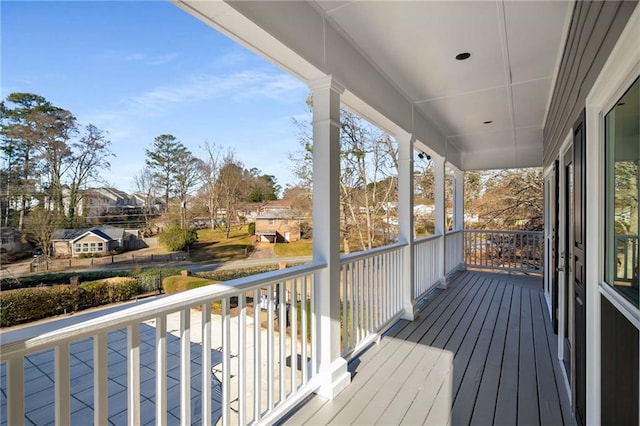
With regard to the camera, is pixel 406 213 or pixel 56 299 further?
pixel 406 213

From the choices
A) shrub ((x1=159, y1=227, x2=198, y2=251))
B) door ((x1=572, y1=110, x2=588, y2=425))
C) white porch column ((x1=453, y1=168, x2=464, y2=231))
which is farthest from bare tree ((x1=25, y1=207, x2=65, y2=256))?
white porch column ((x1=453, y1=168, x2=464, y2=231))

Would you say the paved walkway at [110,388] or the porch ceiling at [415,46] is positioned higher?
the porch ceiling at [415,46]

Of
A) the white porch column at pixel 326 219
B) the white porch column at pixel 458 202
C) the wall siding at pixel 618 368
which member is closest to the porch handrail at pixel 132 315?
the white porch column at pixel 326 219

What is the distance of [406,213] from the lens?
3.93 metres

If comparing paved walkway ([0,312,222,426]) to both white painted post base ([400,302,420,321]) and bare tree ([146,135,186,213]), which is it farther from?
white painted post base ([400,302,420,321])

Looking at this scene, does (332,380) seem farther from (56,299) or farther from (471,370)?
(56,299)

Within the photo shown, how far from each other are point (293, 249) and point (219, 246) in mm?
819

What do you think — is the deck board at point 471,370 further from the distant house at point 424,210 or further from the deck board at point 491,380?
the distant house at point 424,210

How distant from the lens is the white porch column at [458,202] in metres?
7.05

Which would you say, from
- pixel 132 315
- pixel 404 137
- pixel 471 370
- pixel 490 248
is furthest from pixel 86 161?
pixel 490 248

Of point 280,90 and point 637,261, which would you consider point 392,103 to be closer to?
point 280,90

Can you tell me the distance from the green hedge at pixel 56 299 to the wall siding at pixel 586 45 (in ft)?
9.54

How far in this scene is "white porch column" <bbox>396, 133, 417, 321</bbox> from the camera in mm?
3869

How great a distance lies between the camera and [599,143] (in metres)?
1.59
